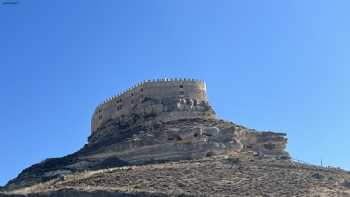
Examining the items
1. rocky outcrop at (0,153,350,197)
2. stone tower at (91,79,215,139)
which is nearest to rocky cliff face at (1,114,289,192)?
stone tower at (91,79,215,139)

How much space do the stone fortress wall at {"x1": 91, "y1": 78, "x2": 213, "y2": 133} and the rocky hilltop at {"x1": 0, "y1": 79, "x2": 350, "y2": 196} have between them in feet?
0.35

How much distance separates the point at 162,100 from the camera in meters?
78.7

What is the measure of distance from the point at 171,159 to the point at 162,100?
12.9 metres

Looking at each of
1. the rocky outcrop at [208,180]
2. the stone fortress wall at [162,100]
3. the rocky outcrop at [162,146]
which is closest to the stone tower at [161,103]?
the stone fortress wall at [162,100]

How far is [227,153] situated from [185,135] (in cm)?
450

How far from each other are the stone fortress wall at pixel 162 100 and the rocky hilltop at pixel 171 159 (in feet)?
0.35

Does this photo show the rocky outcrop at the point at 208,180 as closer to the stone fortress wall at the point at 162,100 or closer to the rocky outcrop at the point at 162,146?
the rocky outcrop at the point at 162,146

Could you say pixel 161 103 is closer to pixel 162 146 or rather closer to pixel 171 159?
pixel 162 146

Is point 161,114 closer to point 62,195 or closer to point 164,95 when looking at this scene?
point 164,95

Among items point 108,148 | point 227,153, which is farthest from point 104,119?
point 227,153

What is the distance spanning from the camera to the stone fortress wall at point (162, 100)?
7725cm

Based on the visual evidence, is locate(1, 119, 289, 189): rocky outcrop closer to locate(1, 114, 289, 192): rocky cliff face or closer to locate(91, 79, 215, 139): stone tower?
locate(1, 114, 289, 192): rocky cliff face

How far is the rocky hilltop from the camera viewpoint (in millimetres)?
55625

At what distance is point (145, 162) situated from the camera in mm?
66750
